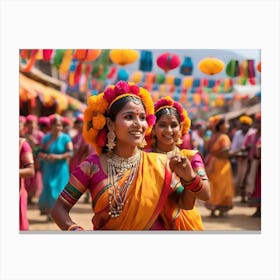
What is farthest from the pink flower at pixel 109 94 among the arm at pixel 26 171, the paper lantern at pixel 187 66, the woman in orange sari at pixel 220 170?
the woman in orange sari at pixel 220 170

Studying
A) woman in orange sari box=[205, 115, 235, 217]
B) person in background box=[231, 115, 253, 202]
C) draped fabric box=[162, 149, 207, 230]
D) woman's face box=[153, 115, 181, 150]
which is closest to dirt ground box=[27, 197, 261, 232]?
woman in orange sari box=[205, 115, 235, 217]

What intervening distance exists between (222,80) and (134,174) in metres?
13.9

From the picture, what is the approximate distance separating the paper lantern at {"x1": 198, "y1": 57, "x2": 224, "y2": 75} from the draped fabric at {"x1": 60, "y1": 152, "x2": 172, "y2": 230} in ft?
11.6

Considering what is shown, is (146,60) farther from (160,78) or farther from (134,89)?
(160,78)

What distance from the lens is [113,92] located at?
13.6ft

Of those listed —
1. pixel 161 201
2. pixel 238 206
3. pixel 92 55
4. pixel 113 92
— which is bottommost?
pixel 238 206

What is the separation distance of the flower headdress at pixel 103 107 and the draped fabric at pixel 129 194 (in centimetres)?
20

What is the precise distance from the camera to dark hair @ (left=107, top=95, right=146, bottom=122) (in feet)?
13.4

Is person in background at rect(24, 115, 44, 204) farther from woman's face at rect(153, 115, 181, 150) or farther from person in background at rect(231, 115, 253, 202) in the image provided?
woman's face at rect(153, 115, 181, 150)

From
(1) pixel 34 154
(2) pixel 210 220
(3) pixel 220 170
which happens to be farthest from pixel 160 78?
(2) pixel 210 220

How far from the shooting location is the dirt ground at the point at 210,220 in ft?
27.7

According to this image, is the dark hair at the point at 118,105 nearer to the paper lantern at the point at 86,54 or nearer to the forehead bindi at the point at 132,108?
the forehead bindi at the point at 132,108
